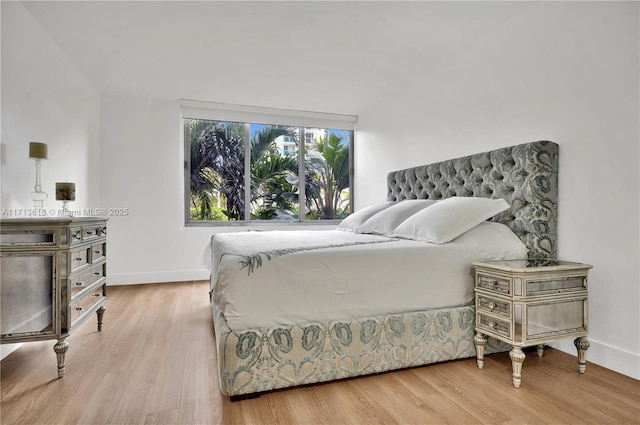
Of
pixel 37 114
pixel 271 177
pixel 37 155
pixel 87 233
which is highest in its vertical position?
pixel 37 114

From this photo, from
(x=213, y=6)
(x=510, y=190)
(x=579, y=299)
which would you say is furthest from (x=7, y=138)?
(x=579, y=299)

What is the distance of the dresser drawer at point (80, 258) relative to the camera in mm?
1895

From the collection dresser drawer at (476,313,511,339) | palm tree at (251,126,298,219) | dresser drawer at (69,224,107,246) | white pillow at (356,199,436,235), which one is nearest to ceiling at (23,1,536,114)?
palm tree at (251,126,298,219)

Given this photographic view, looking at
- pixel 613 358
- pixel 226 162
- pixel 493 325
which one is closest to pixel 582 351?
pixel 613 358

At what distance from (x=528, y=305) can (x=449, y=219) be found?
645 mm

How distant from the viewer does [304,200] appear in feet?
16.1

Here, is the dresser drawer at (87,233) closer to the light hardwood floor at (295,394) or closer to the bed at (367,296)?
the light hardwood floor at (295,394)

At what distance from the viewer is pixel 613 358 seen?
187cm

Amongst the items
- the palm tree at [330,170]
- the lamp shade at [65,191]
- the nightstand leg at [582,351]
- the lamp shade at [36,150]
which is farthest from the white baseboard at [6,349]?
the palm tree at [330,170]

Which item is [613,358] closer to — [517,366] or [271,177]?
[517,366]

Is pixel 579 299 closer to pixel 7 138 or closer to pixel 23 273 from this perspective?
pixel 23 273

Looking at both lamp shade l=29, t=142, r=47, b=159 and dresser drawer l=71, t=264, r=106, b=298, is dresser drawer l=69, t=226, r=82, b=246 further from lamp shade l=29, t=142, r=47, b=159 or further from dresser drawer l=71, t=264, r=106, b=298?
lamp shade l=29, t=142, r=47, b=159

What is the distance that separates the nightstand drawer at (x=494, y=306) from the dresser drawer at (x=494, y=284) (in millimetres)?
51

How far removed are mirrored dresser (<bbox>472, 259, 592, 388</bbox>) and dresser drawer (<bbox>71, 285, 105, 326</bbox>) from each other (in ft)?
7.22
